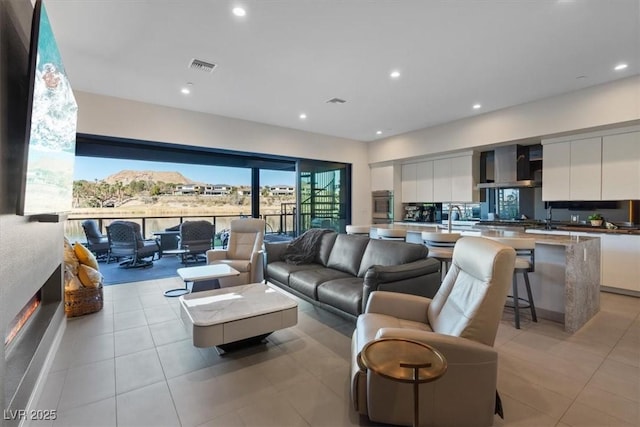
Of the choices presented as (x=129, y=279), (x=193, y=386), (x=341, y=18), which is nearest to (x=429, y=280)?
(x=193, y=386)

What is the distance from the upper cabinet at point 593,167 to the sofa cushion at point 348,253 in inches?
141

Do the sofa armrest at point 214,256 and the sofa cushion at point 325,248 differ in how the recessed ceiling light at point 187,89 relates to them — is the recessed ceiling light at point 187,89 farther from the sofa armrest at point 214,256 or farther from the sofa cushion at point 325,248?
the sofa cushion at point 325,248

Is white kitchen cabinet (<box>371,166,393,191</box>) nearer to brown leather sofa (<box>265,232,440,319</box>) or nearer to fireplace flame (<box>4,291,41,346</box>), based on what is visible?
brown leather sofa (<box>265,232,440,319</box>)

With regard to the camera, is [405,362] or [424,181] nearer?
[405,362]

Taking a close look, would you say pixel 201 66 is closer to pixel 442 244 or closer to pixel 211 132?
pixel 211 132

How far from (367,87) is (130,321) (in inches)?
166

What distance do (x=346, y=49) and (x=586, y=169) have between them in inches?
168

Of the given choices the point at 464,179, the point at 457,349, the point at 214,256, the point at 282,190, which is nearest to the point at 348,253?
the point at 214,256

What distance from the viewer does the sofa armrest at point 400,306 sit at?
2.23 meters

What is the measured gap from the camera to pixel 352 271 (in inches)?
139

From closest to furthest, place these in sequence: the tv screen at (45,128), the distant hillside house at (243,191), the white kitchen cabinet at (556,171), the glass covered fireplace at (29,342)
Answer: the tv screen at (45,128) → the glass covered fireplace at (29,342) → the white kitchen cabinet at (556,171) → the distant hillside house at (243,191)

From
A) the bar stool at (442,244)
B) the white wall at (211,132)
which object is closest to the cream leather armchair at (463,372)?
the bar stool at (442,244)

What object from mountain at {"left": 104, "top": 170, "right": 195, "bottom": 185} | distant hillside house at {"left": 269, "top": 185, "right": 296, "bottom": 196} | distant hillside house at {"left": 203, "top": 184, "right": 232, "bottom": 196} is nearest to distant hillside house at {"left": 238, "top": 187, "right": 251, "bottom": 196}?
distant hillside house at {"left": 203, "top": 184, "right": 232, "bottom": 196}

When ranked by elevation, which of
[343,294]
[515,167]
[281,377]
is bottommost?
[281,377]
